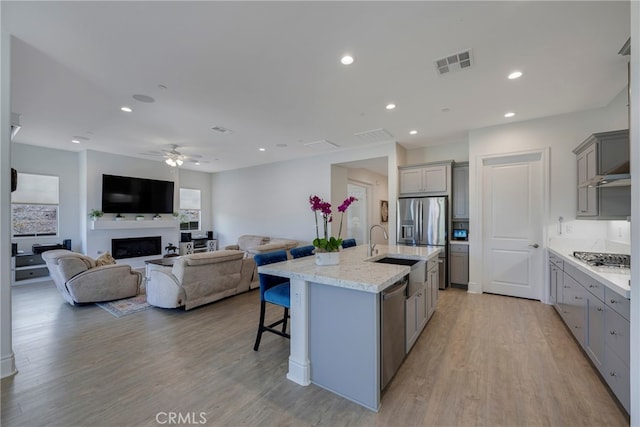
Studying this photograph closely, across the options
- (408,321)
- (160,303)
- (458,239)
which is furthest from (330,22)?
(458,239)

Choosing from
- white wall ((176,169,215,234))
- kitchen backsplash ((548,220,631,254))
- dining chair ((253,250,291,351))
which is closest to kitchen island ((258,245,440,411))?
dining chair ((253,250,291,351))

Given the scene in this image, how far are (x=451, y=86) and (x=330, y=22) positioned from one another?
1.85 metres

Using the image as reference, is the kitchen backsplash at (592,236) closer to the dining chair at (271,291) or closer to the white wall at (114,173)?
the dining chair at (271,291)

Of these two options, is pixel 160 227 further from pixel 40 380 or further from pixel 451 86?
pixel 451 86

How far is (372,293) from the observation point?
76.4 inches

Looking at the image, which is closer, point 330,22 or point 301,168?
point 330,22

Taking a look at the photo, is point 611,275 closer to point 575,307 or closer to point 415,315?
point 575,307

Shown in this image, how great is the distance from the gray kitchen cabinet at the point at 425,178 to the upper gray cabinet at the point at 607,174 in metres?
2.11

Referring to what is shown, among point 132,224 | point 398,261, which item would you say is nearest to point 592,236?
point 398,261

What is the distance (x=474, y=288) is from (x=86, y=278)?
649cm

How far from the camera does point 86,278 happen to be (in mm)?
4055

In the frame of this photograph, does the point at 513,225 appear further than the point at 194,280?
Yes

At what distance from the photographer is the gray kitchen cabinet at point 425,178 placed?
525cm

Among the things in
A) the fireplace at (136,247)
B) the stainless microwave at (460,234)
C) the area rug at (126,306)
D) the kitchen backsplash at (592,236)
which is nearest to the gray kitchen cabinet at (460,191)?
the stainless microwave at (460,234)
